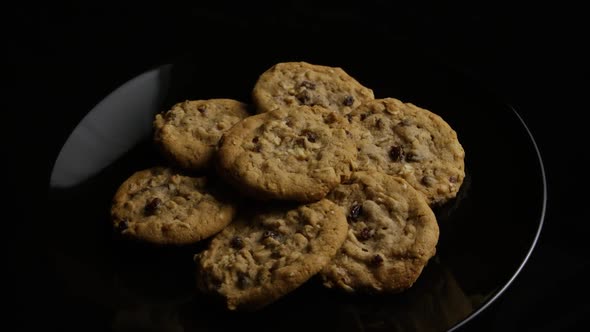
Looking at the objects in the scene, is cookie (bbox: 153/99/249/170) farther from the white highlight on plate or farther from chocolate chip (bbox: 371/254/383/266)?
chocolate chip (bbox: 371/254/383/266)

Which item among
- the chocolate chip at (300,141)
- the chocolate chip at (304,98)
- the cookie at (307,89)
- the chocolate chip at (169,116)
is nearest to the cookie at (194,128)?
the chocolate chip at (169,116)

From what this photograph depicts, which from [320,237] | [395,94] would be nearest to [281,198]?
[320,237]

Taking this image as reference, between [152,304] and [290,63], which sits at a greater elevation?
[290,63]

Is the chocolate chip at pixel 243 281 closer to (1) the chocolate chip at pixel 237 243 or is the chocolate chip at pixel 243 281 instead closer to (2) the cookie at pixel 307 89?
(1) the chocolate chip at pixel 237 243

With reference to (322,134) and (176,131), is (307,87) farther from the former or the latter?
(176,131)

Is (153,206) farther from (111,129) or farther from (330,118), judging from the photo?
(330,118)

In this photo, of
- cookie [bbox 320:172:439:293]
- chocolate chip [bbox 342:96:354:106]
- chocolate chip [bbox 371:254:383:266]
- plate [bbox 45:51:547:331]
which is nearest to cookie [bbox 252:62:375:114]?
chocolate chip [bbox 342:96:354:106]
